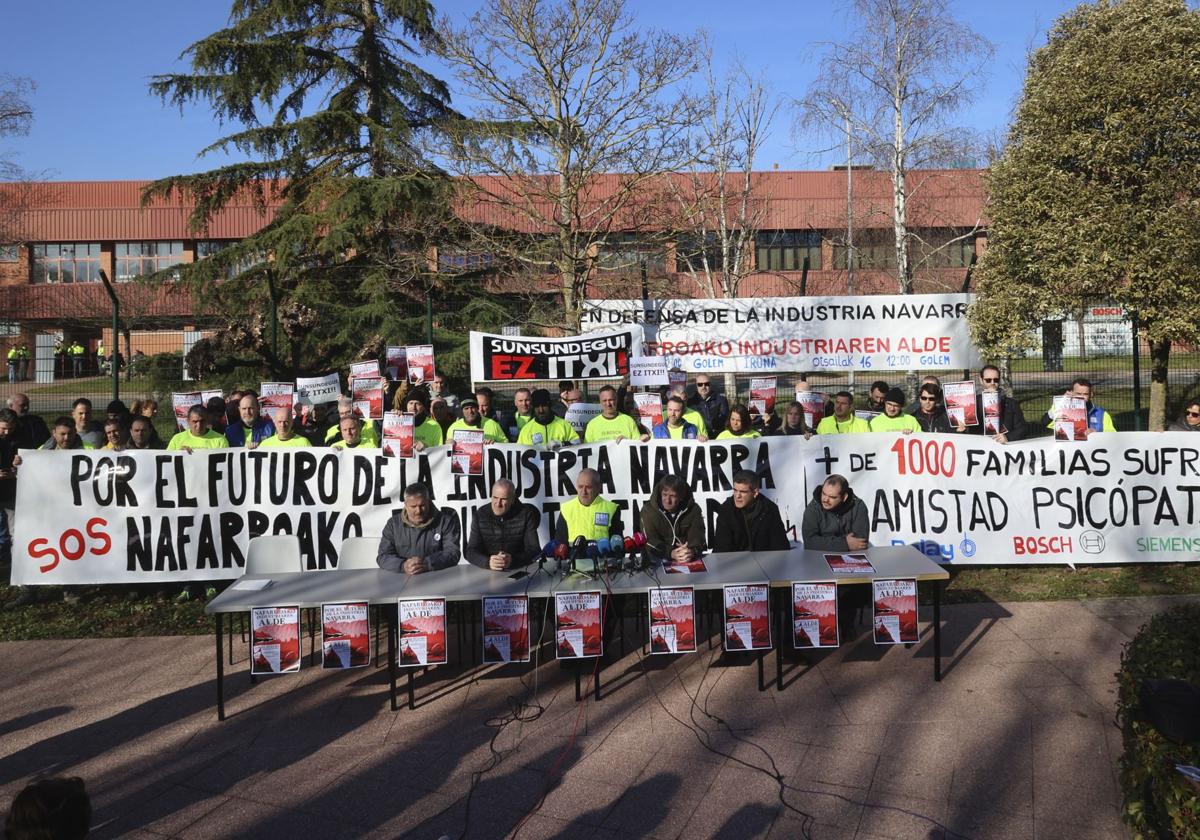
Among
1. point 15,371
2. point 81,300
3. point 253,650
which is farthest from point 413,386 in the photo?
point 81,300

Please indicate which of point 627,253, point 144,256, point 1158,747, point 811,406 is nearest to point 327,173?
point 627,253

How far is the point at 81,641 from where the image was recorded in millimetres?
8703

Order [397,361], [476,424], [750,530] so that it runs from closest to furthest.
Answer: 1. [750,530]
2. [476,424]
3. [397,361]

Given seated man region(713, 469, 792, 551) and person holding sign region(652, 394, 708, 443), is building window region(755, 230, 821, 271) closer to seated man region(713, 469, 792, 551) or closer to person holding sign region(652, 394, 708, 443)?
person holding sign region(652, 394, 708, 443)

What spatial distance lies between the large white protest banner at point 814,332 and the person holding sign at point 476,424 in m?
3.10

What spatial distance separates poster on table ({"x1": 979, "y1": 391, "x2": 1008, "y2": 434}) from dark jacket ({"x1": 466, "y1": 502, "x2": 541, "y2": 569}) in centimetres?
492

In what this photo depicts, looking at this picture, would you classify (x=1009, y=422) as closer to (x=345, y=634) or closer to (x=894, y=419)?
(x=894, y=419)

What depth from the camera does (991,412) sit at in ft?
32.7

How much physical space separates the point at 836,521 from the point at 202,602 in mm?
6149

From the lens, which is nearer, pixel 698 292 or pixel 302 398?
pixel 302 398

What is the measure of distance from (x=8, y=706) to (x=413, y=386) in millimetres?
5004

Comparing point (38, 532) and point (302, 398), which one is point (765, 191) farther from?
point (38, 532)

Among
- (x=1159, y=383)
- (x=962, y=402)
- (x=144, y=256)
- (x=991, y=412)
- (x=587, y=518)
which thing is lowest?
(x=587, y=518)

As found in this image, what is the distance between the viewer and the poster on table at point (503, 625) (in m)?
6.79
